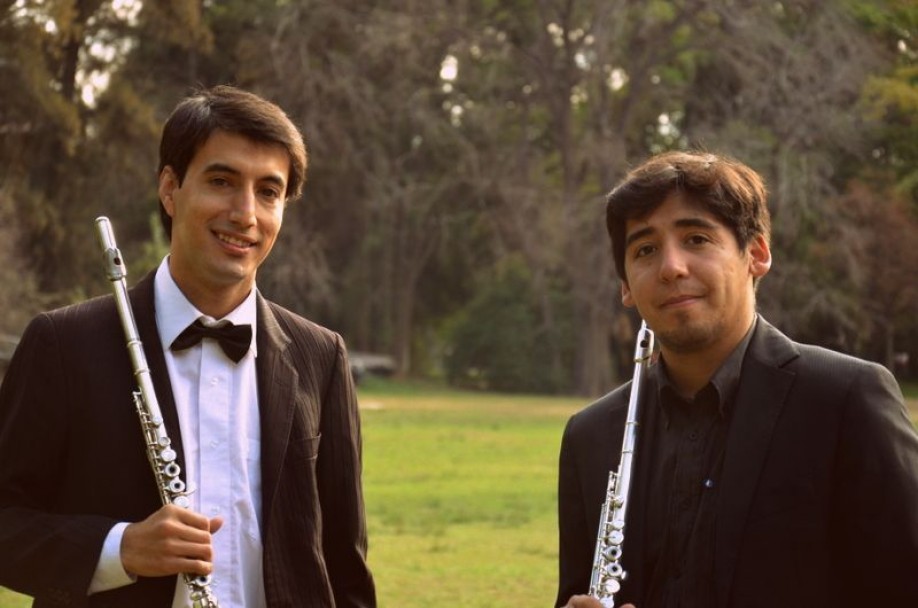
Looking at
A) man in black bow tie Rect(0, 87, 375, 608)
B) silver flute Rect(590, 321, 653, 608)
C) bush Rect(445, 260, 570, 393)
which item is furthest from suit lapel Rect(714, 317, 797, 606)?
bush Rect(445, 260, 570, 393)

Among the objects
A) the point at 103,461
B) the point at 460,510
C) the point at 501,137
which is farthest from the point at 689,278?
the point at 501,137

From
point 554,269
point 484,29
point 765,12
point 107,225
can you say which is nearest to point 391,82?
point 484,29

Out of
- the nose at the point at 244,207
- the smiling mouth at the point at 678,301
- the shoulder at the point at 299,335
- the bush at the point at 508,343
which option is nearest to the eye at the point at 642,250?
the smiling mouth at the point at 678,301

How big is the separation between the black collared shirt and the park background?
20217 mm

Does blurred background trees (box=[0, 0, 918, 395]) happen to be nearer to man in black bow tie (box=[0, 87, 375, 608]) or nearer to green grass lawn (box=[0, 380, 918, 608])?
green grass lawn (box=[0, 380, 918, 608])

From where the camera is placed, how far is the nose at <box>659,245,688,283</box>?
3271 mm

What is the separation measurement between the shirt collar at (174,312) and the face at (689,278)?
0.93 metres

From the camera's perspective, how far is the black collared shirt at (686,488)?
321 centimetres

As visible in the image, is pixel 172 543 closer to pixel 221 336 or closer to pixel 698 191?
pixel 221 336

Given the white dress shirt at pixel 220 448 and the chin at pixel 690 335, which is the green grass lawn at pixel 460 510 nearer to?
the white dress shirt at pixel 220 448

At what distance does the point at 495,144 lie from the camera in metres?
37.9

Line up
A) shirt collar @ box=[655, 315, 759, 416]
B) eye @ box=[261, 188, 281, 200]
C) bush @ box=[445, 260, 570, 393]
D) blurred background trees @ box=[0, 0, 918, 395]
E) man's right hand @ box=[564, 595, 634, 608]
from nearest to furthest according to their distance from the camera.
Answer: man's right hand @ box=[564, 595, 634, 608]
shirt collar @ box=[655, 315, 759, 416]
eye @ box=[261, 188, 281, 200]
blurred background trees @ box=[0, 0, 918, 395]
bush @ box=[445, 260, 570, 393]

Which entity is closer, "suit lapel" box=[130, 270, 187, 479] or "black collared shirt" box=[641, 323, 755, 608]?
"black collared shirt" box=[641, 323, 755, 608]

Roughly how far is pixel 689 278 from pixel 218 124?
117cm
